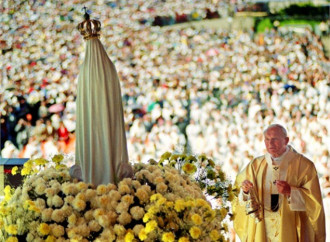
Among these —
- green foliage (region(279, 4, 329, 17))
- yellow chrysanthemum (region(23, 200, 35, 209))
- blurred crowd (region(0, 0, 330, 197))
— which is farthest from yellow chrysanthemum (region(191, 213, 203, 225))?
green foliage (region(279, 4, 329, 17))

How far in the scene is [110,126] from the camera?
275 cm

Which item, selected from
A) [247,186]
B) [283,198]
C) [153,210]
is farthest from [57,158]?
[283,198]

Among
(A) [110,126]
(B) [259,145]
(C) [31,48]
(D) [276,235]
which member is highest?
(C) [31,48]

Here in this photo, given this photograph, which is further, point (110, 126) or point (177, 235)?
point (110, 126)

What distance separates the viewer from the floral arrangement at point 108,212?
8.07 ft

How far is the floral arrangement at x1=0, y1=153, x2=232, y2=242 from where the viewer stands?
2.46m

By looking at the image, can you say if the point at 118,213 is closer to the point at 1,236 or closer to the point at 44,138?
the point at 1,236

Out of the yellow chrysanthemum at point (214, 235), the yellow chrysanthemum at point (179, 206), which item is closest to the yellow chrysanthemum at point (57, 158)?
the yellow chrysanthemum at point (179, 206)

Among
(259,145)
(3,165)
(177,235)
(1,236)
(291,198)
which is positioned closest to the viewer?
(177,235)

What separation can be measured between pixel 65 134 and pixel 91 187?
8843 mm

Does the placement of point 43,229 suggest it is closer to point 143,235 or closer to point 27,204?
point 27,204

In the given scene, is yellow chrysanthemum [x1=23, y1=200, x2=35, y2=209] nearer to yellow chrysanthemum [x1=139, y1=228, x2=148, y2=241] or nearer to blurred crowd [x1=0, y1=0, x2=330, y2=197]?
yellow chrysanthemum [x1=139, y1=228, x2=148, y2=241]

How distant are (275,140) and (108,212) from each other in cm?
257

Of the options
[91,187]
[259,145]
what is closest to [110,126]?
[91,187]
